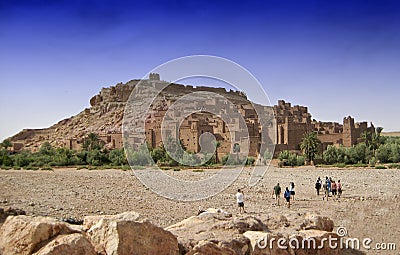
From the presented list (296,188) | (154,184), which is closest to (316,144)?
(296,188)

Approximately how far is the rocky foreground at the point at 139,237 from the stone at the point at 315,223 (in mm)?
327

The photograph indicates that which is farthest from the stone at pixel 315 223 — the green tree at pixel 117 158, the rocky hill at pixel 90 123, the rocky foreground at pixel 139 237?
the rocky hill at pixel 90 123

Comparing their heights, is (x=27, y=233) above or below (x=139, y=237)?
above

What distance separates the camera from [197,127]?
158 ft

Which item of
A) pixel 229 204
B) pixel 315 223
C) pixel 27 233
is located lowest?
pixel 229 204

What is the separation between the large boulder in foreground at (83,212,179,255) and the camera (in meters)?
6.40

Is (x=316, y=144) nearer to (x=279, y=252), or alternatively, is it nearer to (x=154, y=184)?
(x=154, y=184)

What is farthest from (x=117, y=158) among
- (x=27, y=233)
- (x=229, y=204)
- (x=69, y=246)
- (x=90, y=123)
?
(x=69, y=246)

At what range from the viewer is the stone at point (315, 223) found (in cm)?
911

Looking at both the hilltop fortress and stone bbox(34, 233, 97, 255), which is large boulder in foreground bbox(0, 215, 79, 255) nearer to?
stone bbox(34, 233, 97, 255)

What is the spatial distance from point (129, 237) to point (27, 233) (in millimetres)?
1541

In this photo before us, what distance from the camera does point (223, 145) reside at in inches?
1801

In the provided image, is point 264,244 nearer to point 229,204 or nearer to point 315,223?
point 315,223

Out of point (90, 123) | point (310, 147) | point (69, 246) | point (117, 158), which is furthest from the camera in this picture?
point (90, 123)
